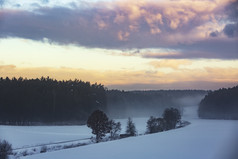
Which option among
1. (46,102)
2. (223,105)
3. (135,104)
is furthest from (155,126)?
(135,104)

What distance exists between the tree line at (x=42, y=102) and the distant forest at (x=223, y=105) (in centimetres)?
4458

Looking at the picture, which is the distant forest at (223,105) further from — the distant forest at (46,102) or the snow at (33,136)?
the snow at (33,136)

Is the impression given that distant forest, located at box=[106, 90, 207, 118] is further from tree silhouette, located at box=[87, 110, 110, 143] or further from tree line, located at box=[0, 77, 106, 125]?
tree silhouette, located at box=[87, 110, 110, 143]

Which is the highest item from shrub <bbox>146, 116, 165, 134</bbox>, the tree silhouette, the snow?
the tree silhouette

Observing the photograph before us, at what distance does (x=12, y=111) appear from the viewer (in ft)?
296

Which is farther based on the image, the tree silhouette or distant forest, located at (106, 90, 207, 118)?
distant forest, located at (106, 90, 207, 118)

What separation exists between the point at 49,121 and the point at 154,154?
7247 cm

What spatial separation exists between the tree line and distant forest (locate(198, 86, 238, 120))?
44581mm

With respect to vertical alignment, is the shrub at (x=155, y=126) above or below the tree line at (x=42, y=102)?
below

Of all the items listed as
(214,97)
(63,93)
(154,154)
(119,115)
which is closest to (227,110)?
(214,97)

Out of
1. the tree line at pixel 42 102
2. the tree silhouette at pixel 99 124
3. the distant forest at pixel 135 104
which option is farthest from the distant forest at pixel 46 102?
the tree silhouette at pixel 99 124

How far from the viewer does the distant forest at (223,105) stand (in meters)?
118

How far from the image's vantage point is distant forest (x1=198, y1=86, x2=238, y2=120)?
117688mm

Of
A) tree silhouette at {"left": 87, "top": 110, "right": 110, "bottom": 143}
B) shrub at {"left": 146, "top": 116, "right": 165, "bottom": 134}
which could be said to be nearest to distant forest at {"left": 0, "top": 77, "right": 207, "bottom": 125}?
shrub at {"left": 146, "top": 116, "right": 165, "bottom": 134}
